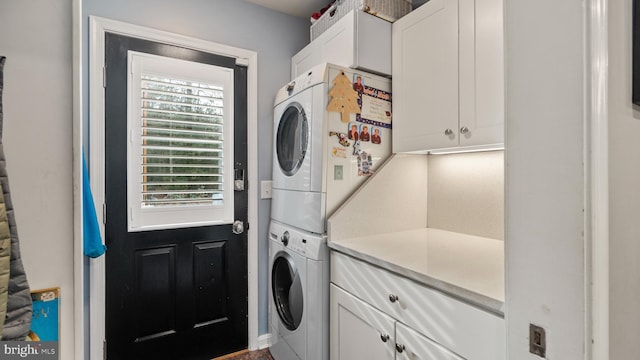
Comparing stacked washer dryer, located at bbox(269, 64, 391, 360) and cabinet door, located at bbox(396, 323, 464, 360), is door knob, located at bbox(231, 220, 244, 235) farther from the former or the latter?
cabinet door, located at bbox(396, 323, 464, 360)

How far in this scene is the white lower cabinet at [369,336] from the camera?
1077mm

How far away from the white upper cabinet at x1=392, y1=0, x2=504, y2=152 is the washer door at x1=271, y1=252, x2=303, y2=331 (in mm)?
997

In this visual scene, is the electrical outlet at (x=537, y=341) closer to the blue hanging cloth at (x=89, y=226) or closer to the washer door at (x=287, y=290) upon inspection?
the washer door at (x=287, y=290)

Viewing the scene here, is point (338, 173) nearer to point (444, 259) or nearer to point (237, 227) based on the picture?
point (444, 259)

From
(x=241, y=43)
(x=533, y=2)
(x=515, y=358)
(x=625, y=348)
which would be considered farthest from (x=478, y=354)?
(x=241, y=43)

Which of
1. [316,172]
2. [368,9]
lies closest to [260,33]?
[368,9]

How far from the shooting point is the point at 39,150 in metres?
0.82

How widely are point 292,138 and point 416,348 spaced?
1.34 m

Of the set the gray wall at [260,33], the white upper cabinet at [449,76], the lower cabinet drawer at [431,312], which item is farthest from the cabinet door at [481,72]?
the gray wall at [260,33]

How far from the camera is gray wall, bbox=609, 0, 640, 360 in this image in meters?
0.61

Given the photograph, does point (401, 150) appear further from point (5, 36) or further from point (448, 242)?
point (5, 36)

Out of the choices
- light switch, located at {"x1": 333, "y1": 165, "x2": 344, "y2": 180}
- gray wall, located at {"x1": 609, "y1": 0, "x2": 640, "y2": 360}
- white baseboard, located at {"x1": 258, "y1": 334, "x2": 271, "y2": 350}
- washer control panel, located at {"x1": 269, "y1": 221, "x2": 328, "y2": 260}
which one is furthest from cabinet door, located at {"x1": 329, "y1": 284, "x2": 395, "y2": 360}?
white baseboard, located at {"x1": 258, "y1": 334, "x2": 271, "y2": 350}

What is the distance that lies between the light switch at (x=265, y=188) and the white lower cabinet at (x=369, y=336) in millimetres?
915

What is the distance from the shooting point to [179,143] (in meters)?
1.90
